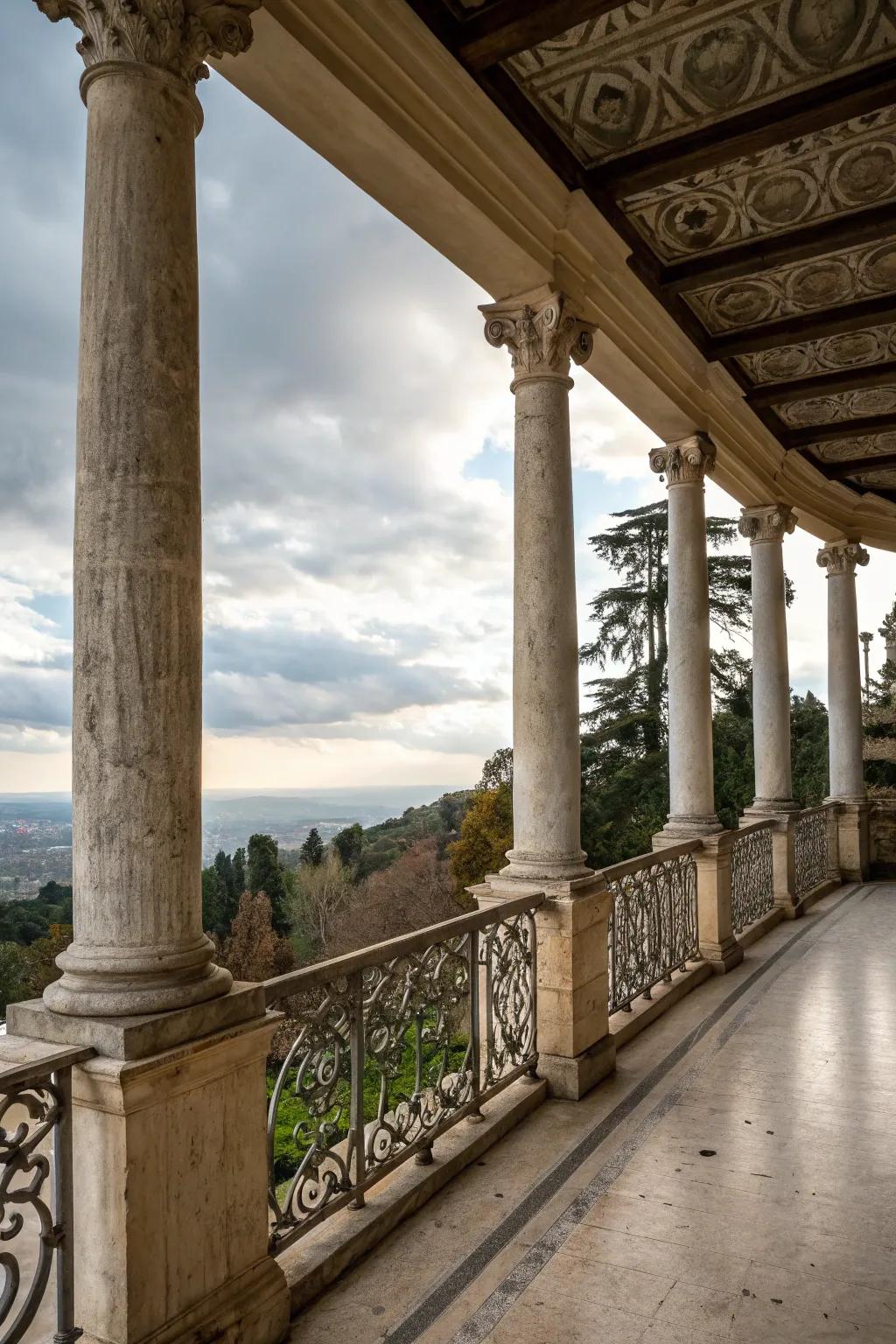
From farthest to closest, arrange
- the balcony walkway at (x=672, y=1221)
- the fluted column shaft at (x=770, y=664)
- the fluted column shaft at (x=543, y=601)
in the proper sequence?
the fluted column shaft at (x=770, y=664) < the fluted column shaft at (x=543, y=601) < the balcony walkway at (x=672, y=1221)

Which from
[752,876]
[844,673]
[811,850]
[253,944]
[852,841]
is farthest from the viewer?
[253,944]

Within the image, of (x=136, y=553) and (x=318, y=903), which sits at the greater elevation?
(x=136, y=553)

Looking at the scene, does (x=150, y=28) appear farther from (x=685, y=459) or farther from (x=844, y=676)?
(x=844, y=676)

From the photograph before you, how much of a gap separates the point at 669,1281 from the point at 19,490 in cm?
645

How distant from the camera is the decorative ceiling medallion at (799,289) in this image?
8289 mm

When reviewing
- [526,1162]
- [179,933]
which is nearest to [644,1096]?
[526,1162]

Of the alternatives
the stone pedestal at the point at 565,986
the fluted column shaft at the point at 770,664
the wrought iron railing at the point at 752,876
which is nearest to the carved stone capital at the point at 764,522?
the fluted column shaft at the point at 770,664

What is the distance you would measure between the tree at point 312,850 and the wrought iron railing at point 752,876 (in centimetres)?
2122

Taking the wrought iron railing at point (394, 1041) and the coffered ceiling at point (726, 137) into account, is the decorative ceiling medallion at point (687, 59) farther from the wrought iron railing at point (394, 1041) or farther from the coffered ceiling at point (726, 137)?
the wrought iron railing at point (394, 1041)

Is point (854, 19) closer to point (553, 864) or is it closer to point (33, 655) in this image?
point (553, 864)

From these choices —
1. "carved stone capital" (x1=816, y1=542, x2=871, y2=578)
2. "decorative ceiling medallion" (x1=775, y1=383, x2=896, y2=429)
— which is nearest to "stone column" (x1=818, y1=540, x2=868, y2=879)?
"carved stone capital" (x1=816, y1=542, x2=871, y2=578)

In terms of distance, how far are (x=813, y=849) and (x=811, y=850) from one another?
0.41 feet

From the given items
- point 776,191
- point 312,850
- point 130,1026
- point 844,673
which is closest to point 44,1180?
point 130,1026

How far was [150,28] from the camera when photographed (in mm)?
3256
